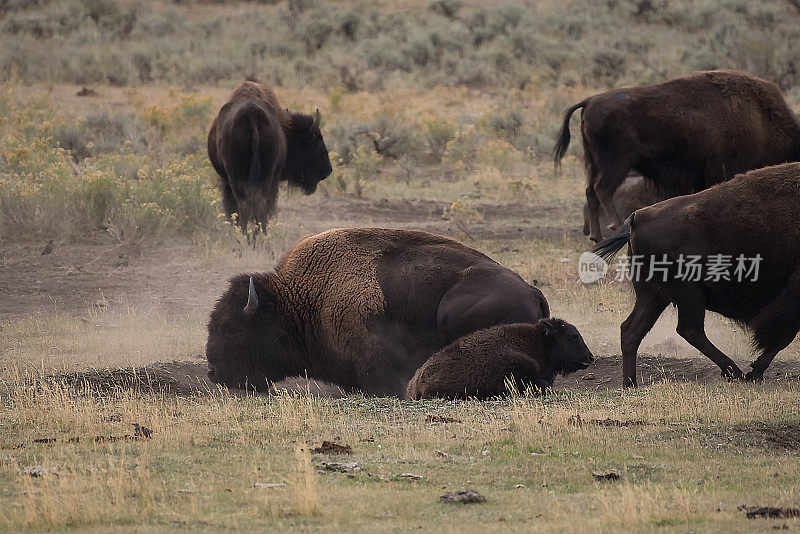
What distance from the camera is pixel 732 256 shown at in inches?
314

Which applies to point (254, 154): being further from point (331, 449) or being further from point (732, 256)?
point (331, 449)

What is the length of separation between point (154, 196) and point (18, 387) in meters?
8.22

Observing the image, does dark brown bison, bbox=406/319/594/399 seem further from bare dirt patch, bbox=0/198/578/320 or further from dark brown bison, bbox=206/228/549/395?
bare dirt patch, bbox=0/198/578/320

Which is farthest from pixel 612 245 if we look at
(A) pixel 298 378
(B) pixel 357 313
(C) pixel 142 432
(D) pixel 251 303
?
(C) pixel 142 432

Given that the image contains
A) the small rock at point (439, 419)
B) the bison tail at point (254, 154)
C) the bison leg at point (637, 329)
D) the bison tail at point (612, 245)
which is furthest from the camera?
the bison tail at point (254, 154)

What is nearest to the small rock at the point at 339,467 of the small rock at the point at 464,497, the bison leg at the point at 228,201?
the small rock at the point at 464,497

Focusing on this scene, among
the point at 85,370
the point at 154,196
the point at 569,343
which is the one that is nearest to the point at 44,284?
the point at 154,196

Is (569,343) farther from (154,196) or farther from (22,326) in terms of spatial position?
(154,196)

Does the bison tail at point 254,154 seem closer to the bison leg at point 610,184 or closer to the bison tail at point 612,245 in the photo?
the bison leg at point 610,184

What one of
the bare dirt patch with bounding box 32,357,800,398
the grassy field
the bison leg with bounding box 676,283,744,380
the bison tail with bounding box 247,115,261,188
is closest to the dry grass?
the grassy field

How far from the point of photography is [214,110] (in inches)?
1012

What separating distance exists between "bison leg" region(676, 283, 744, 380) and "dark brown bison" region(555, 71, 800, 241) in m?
4.33

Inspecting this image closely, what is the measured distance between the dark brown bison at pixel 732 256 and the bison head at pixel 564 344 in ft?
3.00

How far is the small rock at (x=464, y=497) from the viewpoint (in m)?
4.91
